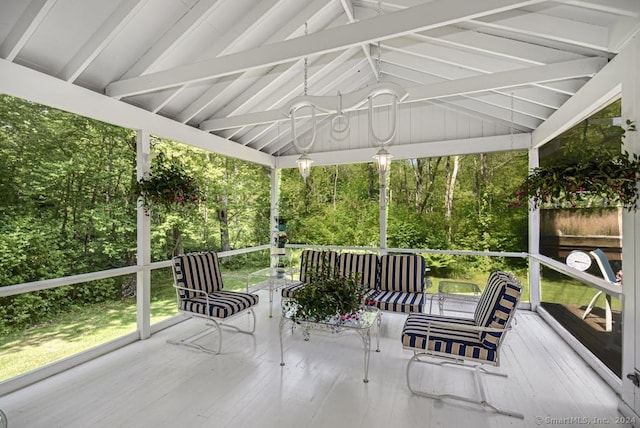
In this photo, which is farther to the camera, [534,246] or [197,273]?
[534,246]

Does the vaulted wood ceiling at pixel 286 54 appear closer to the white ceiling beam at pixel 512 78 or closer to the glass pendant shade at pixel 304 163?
the white ceiling beam at pixel 512 78

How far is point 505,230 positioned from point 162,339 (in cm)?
694

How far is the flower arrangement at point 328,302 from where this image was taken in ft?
9.49

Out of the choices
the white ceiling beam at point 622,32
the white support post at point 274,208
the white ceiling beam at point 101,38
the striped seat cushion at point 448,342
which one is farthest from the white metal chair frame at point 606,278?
the white support post at point 274,208

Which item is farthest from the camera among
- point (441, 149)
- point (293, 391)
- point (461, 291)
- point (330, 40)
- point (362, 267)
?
point (441, 149)

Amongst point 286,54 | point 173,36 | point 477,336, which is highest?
point 173,36

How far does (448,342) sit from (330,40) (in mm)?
2692

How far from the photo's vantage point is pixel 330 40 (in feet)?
8.36

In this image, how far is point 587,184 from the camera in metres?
2.40

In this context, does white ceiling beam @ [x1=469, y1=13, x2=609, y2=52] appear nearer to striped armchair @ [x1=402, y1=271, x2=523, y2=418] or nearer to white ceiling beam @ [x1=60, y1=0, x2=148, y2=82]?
striped armchair @ [x1=402, y1=271, x2=523, y2=418]

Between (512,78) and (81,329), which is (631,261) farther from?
(81,329)

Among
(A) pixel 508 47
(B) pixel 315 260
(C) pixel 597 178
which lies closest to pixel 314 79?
(A) pixel 508 47

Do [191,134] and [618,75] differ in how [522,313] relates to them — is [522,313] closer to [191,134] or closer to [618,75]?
[618,75]

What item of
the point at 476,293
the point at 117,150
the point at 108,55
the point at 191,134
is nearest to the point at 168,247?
the point at 117,150
